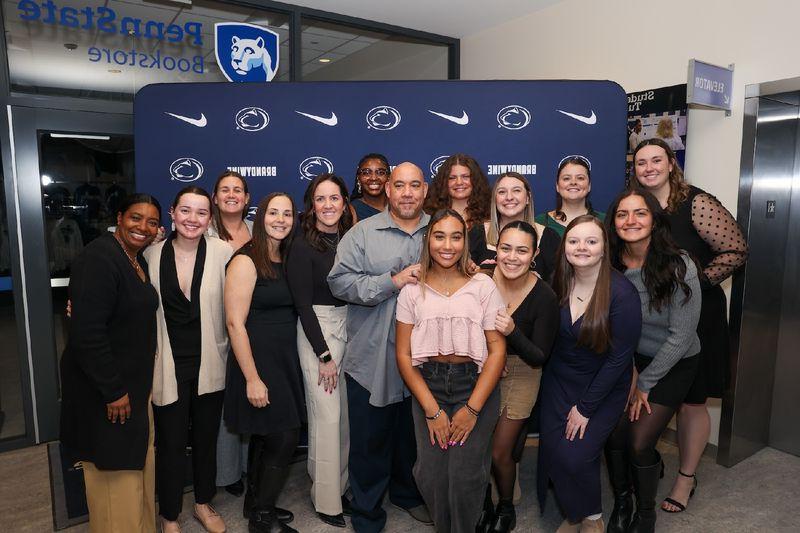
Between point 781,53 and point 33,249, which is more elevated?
point 781,53

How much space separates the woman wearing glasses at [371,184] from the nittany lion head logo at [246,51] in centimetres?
166

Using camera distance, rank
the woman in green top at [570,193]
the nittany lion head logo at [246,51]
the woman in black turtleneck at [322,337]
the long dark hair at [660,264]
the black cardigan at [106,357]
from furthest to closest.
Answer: the nittany lion head logo at [246,51] → the woman in green top at [570,193] → the woman in black turtleneck at [322,337] → the long dark hair at [660,264] → the black cardigan at [106,357]

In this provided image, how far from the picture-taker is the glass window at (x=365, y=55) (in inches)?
206

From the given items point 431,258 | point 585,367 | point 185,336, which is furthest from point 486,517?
point 185,336

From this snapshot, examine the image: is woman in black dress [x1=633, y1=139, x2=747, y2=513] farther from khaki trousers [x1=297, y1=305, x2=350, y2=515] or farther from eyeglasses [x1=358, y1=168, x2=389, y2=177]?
khaki trousers [x1=297, y1=305, x2=350, y2=515]

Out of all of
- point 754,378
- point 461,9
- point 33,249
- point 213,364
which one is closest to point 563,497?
point 213,364

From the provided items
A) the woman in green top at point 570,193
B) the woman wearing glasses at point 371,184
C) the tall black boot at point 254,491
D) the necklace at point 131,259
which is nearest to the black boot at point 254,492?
the tall black boot at point 254,491

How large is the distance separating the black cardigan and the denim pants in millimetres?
1155

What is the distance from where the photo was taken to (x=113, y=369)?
2.11m

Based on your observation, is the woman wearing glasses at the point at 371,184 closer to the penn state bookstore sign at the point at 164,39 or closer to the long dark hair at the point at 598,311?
the long dark hair at the point at 598,311

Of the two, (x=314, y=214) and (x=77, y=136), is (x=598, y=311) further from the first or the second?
(x=77, y=136)

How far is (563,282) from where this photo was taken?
2535 millimetres

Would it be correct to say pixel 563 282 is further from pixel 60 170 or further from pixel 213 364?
pixel 60 170

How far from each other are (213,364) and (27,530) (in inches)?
56.3
